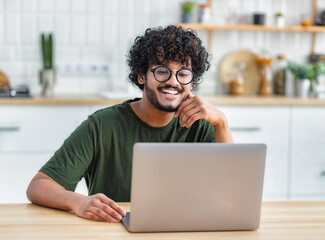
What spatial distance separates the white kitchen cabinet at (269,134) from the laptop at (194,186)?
2.32m

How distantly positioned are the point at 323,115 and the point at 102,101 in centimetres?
150

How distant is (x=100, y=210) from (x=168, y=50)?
2.24 feet

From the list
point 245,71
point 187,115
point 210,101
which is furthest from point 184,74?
point 245,71

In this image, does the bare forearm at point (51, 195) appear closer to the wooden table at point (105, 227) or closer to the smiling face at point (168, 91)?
the wooden table at point (105, 227)

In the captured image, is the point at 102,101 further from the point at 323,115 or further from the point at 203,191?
the point at 203,191

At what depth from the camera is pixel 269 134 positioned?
12.7ft

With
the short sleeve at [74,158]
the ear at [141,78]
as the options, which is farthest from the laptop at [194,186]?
the ear at [141,78]

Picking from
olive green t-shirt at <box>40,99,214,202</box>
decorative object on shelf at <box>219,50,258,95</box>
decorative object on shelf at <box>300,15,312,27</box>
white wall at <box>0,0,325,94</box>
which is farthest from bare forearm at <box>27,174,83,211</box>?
decorative object on shelf at <box>300,15,312,27</box>

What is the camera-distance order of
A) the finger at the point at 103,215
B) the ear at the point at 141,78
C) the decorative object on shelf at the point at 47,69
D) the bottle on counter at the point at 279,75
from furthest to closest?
1. the bottle on counter at the point at 279,75
2. the decorative object on shelf at the point at 47,69
3. the ear at the point at 141,78
4. the finger at the point at 103,215

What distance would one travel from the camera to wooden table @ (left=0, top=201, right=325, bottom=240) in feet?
4.85

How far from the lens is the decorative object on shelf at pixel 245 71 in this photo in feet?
14.5

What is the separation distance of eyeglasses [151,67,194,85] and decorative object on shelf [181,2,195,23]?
7.44 ft

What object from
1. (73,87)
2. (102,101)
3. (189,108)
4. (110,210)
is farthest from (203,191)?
(73,87)

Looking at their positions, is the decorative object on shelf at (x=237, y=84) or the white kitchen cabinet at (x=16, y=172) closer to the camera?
the white kitchen cabinet at (x=16, y=172)
